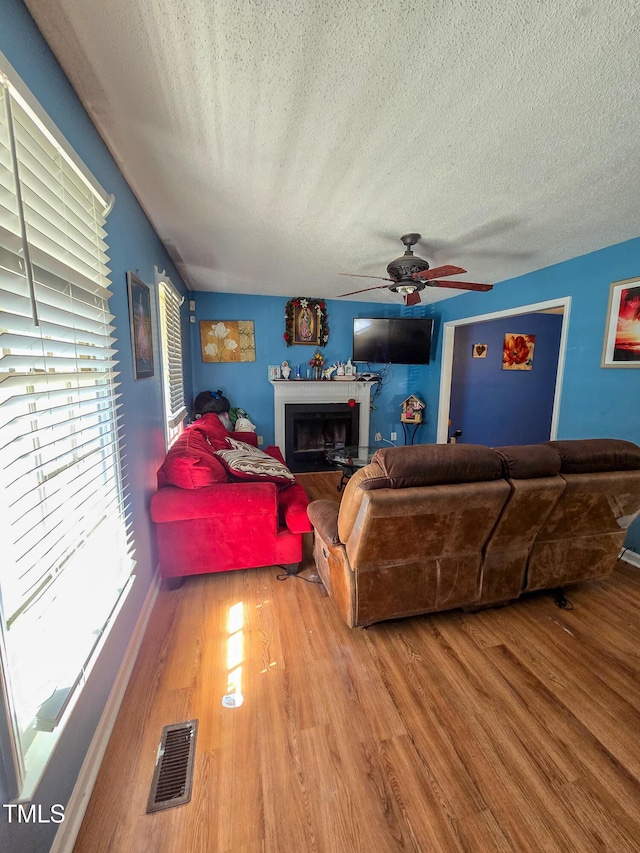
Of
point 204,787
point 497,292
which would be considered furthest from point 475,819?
point 497,292

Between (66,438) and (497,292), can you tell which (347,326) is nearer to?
(497,292)

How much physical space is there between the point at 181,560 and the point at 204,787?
3.73 ft

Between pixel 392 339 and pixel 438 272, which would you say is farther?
pixel 392 339

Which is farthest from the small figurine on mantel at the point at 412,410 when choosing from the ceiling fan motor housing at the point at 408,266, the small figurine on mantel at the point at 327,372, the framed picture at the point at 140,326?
the framed picture at the point at 140,326

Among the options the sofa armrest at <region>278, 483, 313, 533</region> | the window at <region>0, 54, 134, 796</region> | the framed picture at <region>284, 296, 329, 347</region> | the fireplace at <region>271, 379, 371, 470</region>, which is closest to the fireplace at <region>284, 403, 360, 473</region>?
the fireplace at <region>271, 379, 371, 470</region>

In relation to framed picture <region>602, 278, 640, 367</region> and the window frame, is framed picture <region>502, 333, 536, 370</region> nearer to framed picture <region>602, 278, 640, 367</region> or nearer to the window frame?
framed picture <region>602, 278, 640, 367</region>

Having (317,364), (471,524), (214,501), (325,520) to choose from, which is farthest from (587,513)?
(317,364)

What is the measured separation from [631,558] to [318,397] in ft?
11.6

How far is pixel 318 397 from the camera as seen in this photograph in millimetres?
4629

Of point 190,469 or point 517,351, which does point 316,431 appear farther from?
point 517,351

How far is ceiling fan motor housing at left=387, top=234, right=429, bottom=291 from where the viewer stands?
2.44m

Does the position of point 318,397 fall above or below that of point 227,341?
below

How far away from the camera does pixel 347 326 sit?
4727mm

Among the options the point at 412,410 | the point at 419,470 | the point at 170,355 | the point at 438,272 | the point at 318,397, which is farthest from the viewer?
the point at 412,410
